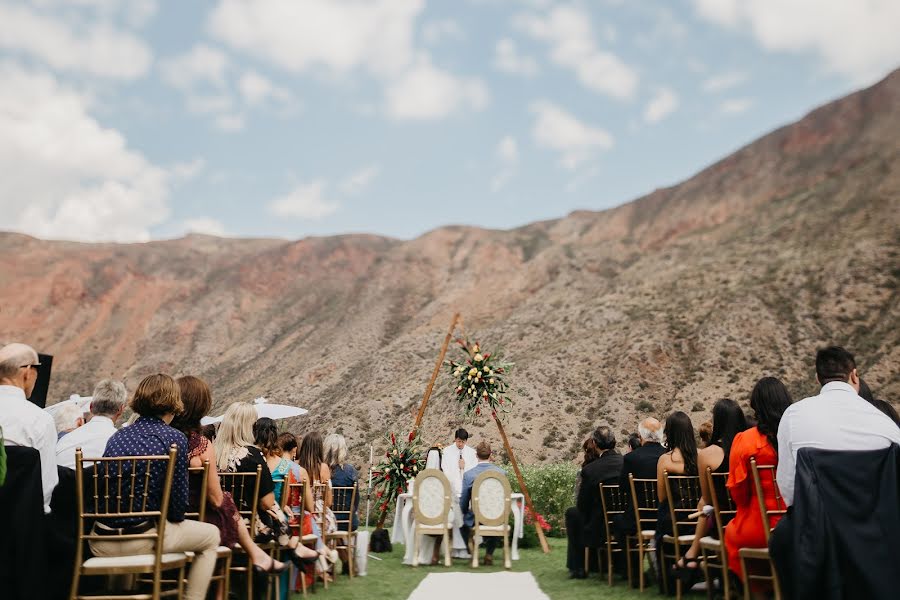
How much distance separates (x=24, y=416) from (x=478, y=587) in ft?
17.0

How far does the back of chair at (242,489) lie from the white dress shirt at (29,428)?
144 centimetres

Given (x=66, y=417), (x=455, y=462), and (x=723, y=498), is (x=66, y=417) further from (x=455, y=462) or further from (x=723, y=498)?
(x=455, y=462)

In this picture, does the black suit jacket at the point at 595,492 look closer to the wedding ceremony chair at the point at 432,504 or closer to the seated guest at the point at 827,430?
the wedding ceremony chair at the point at 432,504

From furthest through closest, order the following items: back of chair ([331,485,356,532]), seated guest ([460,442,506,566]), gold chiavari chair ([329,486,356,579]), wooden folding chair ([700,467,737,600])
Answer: seated guest ([460,442,506,566])
back of chair ([331,485,356,532])
gold chiavari chair ([329,486,356,579])
wooden folding chair ([700,467,737,600])

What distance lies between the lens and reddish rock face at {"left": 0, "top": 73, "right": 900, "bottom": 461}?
32188 mm

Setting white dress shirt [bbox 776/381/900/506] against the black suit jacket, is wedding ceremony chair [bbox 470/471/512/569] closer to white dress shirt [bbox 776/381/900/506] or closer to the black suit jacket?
the black suit jacket

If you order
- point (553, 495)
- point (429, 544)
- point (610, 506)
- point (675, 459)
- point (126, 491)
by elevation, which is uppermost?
point (675, 459)

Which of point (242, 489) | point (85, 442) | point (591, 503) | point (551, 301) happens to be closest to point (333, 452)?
point (591, 503)

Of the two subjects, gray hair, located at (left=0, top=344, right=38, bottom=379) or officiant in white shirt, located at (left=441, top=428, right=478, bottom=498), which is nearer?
gray hair, located at (left=0, top=344, right=38, bottom=379)

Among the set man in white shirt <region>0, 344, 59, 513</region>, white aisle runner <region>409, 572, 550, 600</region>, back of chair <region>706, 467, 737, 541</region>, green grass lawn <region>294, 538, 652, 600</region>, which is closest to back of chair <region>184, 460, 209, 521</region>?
man in white shirt <region>0, 344, 59, 513</region>

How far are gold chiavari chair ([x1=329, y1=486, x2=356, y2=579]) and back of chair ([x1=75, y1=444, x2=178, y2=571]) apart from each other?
4761 millimetres

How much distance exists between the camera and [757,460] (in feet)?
14.9

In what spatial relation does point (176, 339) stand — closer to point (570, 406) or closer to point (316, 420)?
point (316, 420)

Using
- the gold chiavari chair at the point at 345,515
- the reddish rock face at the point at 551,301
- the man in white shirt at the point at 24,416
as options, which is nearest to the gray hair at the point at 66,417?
the man in white shirt at the point at 24,416
